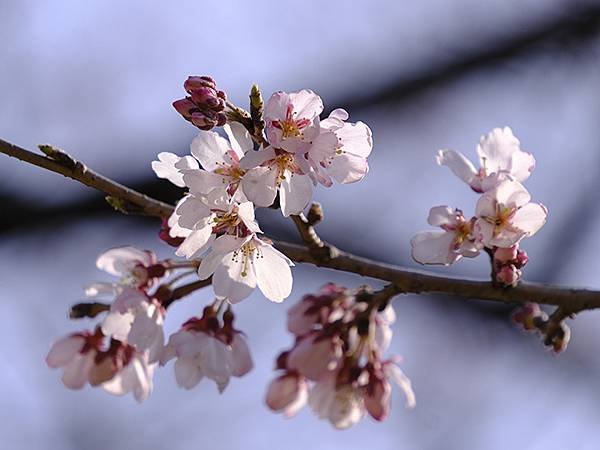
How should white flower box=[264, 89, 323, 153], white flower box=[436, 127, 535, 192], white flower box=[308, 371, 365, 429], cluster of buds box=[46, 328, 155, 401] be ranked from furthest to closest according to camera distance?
white flower box=[308, 371, 365, 429]
cluster of buds box=[46, 328, 155, 401]
white flower box=[436, 127, 535, 192]
white flower box=[264, 89, 323, 153]

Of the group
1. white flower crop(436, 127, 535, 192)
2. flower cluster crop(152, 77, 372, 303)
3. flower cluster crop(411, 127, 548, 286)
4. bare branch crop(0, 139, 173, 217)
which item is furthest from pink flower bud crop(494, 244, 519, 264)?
bare branch crop(0, 139, 173, 217)

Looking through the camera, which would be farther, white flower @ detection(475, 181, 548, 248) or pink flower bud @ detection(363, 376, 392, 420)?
pink flower bud @ detection(363, 376, 392, 420)

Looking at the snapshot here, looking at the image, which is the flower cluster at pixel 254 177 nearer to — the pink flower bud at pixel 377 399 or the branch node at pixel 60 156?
the branch node at pixel 60 156

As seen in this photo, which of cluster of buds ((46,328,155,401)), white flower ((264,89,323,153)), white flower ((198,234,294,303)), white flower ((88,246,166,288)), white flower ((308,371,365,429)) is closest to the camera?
white flower ((264,89,323,153))

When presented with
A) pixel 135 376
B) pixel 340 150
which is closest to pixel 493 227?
pixel 340 150

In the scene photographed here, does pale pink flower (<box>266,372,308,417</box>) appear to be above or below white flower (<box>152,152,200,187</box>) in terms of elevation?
below

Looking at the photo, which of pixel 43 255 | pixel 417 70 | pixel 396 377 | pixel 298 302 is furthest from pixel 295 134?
pixel 417 70

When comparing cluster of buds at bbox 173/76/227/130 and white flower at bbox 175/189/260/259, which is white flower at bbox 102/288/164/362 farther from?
cluster of buds at bbox 173/76/227/130

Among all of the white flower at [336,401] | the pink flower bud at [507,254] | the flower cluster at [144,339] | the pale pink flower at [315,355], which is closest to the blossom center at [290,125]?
the pink flower bud at [507,254]
